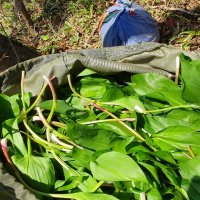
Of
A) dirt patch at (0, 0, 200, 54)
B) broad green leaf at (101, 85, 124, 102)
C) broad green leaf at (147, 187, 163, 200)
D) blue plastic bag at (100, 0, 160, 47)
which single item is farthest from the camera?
dirt patch at (0, 0, 200, 54)

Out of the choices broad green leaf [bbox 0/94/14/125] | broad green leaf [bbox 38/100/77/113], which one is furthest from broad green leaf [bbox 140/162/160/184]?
broad green leaf [bbox 0/94/14/125]

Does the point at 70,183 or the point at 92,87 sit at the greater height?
the point at 92,87

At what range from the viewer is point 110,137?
861mm

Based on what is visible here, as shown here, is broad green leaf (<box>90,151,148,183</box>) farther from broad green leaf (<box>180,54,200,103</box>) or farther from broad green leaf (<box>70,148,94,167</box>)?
broad green leaf (<box>180,54,200,103</box>)

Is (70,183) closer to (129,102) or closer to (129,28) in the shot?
(129,102)

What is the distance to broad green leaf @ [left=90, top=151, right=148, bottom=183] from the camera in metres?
0.75

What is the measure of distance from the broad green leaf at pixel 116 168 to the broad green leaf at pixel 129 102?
0.16 m

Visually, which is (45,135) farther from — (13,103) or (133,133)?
(133,133)

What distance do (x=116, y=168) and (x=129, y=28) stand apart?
1.03 metres

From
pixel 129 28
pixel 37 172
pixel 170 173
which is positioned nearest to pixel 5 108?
pixel 37 172

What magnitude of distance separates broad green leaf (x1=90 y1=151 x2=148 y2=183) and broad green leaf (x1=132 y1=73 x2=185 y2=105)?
213mm

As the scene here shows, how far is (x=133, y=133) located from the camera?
0.86 m

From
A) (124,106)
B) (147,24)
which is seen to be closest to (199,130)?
(124,106)

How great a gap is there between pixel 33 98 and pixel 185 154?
0.37 meters
